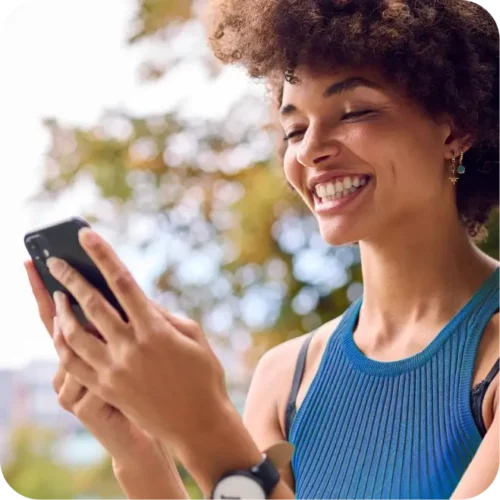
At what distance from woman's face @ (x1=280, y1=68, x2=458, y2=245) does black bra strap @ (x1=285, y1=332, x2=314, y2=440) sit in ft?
0.71

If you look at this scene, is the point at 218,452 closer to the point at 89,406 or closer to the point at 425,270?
the point at 89,406

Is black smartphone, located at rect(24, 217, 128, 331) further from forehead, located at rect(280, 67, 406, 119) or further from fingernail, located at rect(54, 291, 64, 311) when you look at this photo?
Result: forehead, located at rect(280, 67, 406, 119)

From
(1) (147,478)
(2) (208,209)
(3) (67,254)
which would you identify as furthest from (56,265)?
(2) (208,209)

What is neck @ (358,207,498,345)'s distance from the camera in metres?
0.90

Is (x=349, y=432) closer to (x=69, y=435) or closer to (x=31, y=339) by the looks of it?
(x=31, y=339)

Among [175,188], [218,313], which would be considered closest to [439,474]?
[218,313]

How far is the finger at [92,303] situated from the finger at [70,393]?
0.09 m

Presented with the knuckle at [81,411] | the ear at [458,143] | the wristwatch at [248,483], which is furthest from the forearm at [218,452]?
the ear at [458,143]

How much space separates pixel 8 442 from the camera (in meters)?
2.31

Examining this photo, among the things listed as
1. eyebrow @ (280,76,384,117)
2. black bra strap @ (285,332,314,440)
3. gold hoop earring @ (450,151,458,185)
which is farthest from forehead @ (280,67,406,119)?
black bra strap @ (285,332,314,440)

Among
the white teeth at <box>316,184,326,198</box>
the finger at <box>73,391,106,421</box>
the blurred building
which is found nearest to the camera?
the finger at <box>73,391,106,421</box>

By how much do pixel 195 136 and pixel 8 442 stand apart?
1.08 m

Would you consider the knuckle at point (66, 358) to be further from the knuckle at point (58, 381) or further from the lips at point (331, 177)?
the lips at point (331, 177)

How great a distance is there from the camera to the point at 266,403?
40.4 inches
